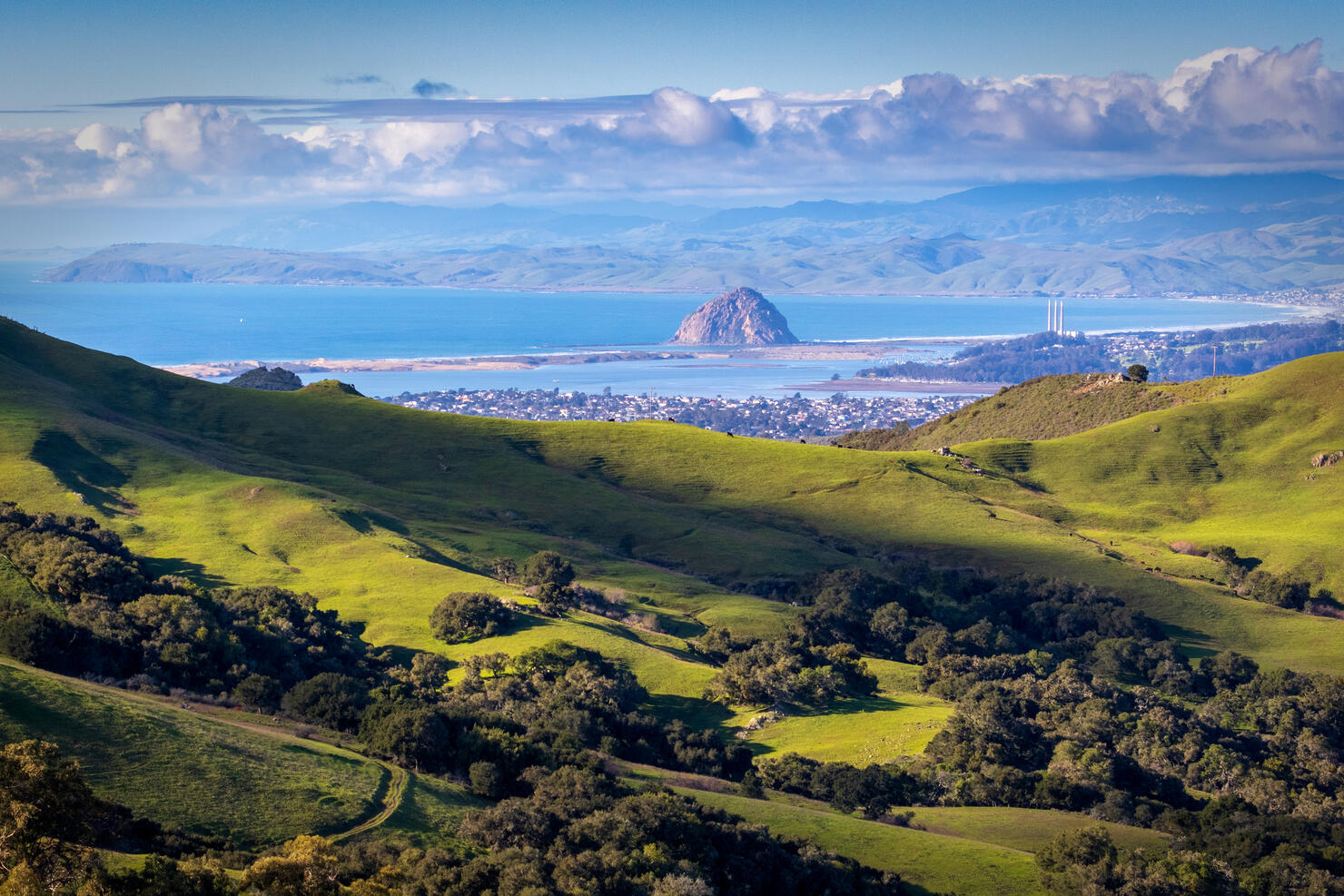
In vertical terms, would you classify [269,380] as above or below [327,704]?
above

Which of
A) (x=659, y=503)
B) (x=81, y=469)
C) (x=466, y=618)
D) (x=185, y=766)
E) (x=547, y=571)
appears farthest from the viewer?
(x=659, y=503)

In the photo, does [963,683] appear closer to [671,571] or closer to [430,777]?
[671,571]

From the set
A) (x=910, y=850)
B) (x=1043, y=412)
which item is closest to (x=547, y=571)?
(x=910, y=850)

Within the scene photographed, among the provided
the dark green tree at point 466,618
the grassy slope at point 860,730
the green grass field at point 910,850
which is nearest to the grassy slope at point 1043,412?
the grassy slope at point 860,730

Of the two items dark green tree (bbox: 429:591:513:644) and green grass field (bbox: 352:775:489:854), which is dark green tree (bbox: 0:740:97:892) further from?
dark green tree (bbox: 429:591:513:644)

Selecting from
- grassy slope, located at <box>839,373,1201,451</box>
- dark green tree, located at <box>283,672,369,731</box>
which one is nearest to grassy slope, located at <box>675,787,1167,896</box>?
dark green tree, located at <box>283,672,369,731</box>

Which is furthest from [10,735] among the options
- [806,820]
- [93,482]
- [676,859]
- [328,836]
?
[93,482]

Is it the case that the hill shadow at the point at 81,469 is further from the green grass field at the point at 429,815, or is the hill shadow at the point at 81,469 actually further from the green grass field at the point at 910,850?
the green grass field at the point at 910,850

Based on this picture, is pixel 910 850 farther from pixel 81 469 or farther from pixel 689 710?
pixel 81 469
